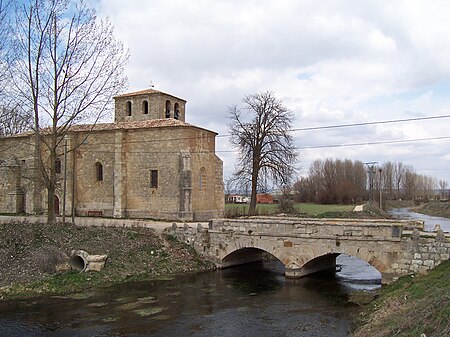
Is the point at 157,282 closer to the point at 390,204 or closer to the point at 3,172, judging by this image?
the point at 3,172

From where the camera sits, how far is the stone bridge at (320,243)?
17.5 m

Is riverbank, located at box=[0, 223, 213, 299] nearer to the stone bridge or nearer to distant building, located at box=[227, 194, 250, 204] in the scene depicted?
the stone bridge

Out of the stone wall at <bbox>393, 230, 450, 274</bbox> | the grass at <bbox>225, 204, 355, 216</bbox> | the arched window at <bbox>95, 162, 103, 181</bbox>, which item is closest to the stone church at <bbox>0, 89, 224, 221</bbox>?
the arched window at <bbox>95, 162, 103, 181</bbox>

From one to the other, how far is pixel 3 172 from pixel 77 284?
2221cm

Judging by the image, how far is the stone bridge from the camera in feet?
57.4

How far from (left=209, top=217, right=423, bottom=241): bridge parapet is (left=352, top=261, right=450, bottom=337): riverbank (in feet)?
8.06

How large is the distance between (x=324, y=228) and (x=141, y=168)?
1585 centimetres

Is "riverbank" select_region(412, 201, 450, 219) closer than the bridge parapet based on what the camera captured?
No

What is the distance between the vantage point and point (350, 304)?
16188 millimetres

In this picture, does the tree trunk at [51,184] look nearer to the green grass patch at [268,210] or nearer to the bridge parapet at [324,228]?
the bridge parapet at [324,228]

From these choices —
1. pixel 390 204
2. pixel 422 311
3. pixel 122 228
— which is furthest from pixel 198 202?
pixel 390 204

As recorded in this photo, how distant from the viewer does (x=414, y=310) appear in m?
10.9

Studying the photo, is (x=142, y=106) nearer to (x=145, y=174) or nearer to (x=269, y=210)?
(x=145, y=174)

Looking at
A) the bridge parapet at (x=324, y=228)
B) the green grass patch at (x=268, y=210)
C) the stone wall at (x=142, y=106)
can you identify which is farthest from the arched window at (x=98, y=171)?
the bridge parapet at (x=324, y=228)
